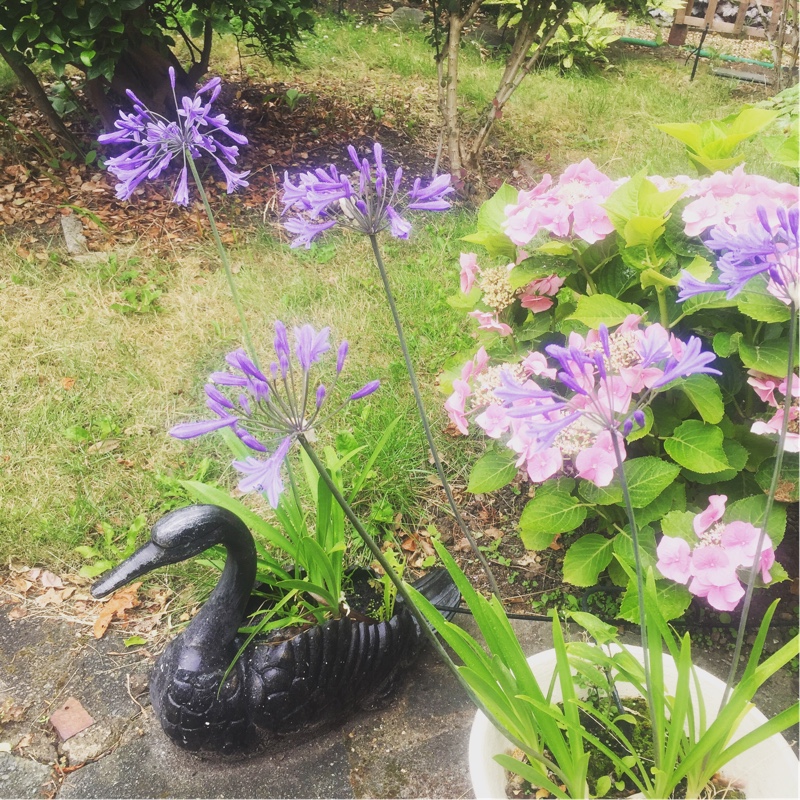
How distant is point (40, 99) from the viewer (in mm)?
3918

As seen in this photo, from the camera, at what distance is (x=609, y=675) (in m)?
1.32

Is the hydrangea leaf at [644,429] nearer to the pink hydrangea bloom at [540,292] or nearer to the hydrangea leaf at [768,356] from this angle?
the hydrangea leaf at [768,356]

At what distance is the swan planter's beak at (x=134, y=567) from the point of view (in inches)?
52.0

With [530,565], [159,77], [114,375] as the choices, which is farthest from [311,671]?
[159,77]

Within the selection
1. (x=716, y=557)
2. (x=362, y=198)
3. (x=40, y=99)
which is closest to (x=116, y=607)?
(x=362, y=198)

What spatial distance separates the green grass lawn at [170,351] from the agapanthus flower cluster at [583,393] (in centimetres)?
55

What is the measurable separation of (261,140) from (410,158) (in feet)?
3.30

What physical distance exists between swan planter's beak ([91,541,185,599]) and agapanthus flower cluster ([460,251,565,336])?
968mm

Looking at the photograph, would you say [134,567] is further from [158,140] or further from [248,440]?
[158,140]

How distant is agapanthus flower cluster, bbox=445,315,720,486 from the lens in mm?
833

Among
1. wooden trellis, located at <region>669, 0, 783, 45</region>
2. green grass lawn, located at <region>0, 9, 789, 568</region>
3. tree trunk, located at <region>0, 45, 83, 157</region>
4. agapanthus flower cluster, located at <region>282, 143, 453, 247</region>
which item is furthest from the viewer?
wooden trellis, located at <region>669, 0, 783, 45</region>

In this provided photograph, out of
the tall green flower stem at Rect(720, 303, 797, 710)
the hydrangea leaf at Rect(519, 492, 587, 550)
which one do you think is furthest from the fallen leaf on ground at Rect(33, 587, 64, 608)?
the tall green flower stem at Rect(720, 303, 797, 710)

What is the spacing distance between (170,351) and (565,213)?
2.03 meters

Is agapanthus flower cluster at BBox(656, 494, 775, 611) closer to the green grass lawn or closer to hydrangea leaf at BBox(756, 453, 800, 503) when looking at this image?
hydrangea leaf at BBox(756, 453, 800, 503)
